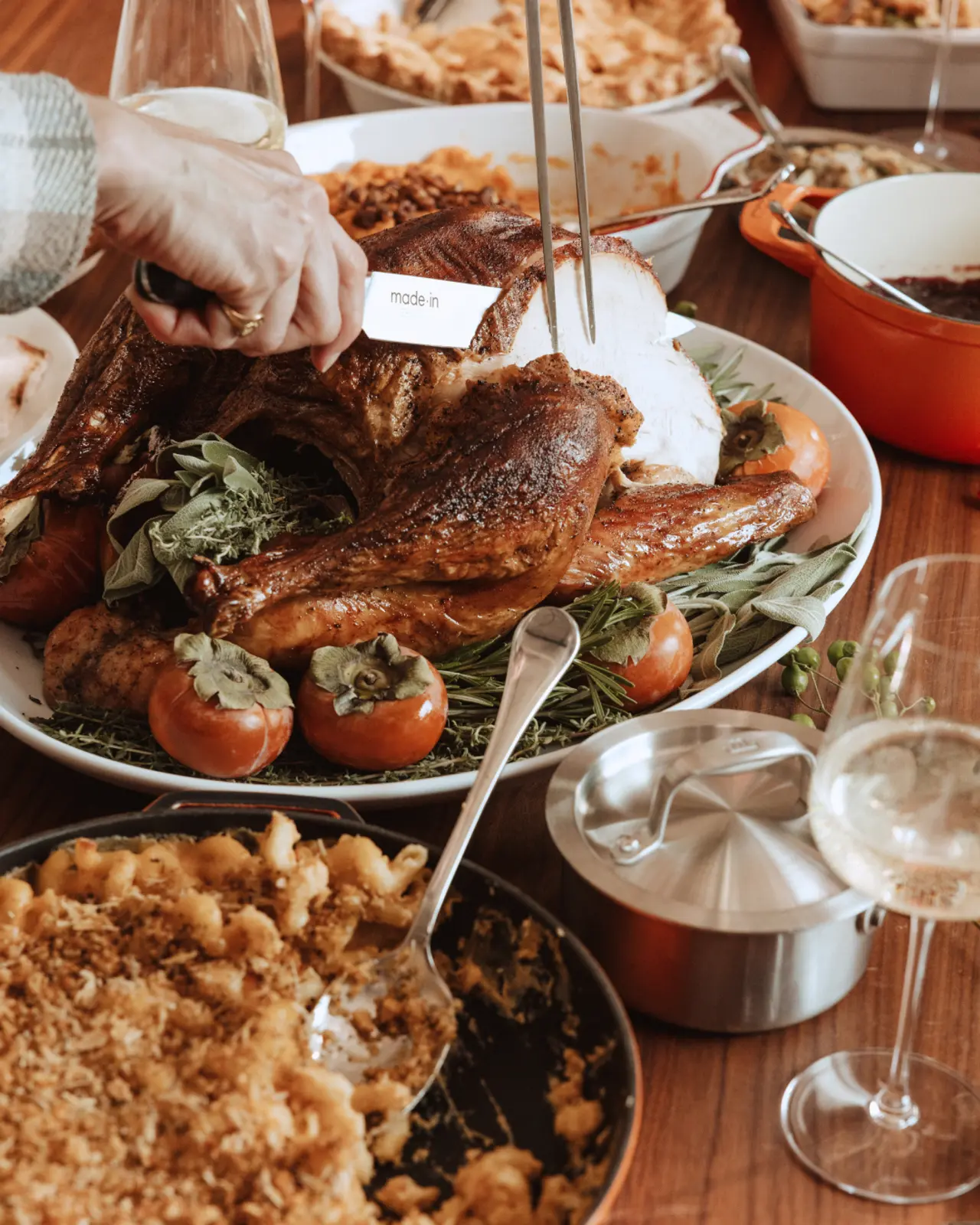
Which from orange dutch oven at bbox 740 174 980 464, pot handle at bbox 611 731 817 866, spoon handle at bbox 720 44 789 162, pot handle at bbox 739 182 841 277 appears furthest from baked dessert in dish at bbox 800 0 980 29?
pot handle at bbox 611 731 817 866

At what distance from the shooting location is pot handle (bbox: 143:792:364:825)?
0.96 metres

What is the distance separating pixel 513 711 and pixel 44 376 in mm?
948

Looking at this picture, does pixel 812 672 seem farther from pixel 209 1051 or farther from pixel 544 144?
pixel 209 1051

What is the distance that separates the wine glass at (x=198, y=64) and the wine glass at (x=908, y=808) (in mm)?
1188

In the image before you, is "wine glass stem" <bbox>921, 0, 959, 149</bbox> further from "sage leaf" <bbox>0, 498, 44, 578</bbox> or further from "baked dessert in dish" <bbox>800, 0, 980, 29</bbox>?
"sage leaf" <bbox>0, 498, 44, 578</bbox>

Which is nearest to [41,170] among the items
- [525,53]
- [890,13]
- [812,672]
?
[812,672]

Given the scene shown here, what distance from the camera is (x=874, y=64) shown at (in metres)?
2.55

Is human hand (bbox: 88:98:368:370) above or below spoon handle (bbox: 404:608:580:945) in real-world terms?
above

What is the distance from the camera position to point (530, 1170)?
0.80 m

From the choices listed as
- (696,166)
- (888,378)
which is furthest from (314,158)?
(888,378)

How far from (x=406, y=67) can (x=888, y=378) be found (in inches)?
45.8

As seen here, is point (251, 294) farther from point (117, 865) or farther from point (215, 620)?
point (117, 865)

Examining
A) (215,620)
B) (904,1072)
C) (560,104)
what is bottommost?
(904,1072)

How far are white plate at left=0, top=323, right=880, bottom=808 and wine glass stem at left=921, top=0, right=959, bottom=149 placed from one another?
105 centimetres
